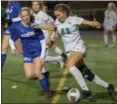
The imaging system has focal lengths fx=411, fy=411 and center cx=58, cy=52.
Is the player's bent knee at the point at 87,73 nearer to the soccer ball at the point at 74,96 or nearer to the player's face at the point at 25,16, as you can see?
the soccer ball at the point at 74,96

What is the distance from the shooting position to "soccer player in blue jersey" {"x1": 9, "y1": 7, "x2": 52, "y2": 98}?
327 inches

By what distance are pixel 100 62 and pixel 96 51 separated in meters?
2.74

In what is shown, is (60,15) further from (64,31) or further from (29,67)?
(29,67)

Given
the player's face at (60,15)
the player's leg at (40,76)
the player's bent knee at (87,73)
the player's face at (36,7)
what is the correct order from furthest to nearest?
the player's face at (36,7) < the player's bent knee at (87,73) < the player's leg at (40,76) < the player's face at (60,15)

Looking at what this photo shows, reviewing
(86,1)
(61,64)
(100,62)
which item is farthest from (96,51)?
(86,1)

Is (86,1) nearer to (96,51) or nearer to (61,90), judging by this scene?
(96,51)

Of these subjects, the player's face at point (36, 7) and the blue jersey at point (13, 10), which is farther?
the blue jersey at point (13, 10)

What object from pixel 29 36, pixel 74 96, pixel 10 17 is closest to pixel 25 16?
pixel 29 36

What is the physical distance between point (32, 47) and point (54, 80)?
1.97m

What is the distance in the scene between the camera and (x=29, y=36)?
8422mm

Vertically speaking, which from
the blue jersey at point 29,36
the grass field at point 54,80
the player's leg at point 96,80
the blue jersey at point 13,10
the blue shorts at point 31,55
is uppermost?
the blue jersey at point 13,10

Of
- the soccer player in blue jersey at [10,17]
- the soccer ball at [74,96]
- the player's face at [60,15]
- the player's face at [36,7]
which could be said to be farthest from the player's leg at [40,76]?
the player's face at [36,7]

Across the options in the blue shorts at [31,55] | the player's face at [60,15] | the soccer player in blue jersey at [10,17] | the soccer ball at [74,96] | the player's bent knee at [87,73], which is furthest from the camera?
the soccer player in blue jersey at [10,17]

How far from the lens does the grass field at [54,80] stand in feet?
27.4
